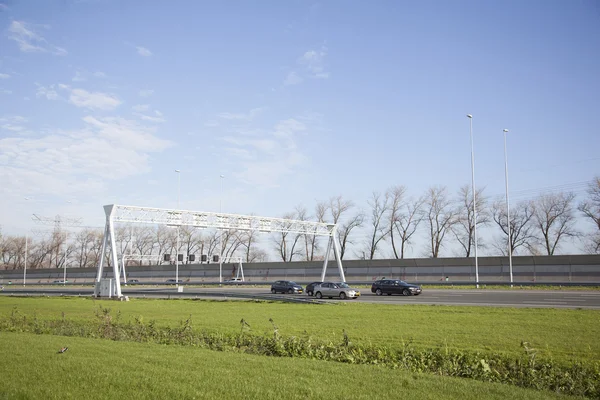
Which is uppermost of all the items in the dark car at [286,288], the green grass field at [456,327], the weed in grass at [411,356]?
the weed in grass at [411,356]

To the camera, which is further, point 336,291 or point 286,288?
point 286,288

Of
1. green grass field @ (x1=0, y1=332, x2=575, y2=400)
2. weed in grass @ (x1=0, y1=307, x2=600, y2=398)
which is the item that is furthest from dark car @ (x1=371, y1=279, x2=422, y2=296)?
green grass field @ (x1=0, y1=332, x2=575, y2=400)

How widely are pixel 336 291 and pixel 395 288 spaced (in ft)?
17.9

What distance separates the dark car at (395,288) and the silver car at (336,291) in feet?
11.9

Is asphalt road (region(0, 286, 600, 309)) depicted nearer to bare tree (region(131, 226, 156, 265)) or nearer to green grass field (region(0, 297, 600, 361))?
green grass field (region(0, 297, 600, 361))

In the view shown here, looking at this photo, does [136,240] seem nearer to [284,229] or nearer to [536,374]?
[284,229]

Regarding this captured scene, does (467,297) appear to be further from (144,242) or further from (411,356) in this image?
(144,242)

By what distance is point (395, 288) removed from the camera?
1731 inches

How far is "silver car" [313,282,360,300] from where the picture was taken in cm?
4094

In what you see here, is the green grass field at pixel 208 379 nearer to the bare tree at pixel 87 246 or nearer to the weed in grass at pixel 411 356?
the weed in grass at pixel 411 356

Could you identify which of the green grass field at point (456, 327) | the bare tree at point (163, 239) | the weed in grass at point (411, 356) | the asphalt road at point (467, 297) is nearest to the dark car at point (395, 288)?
the asphalt road at point (467, 297)

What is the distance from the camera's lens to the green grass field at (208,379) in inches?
351

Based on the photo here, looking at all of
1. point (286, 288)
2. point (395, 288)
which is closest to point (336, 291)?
point (395, 288)

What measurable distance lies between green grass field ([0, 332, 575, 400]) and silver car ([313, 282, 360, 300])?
2884 cm
